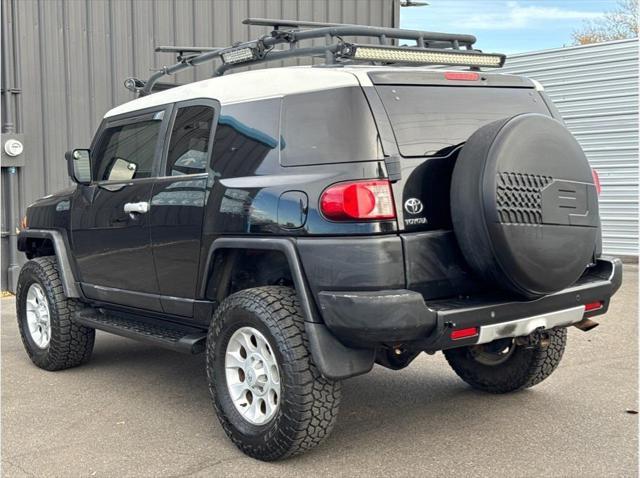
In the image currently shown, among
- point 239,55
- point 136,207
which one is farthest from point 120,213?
point 239,55

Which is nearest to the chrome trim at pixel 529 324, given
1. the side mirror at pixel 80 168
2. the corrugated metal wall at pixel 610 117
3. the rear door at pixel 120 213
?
the rear door at pixel 120 213

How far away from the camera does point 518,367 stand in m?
4.82

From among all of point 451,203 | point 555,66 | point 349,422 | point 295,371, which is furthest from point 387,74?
point 555,66

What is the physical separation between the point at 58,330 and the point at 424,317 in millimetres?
3164

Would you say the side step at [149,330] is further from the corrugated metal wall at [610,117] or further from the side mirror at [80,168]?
the corrugated metal wall at [610,117]

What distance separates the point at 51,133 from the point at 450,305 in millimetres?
7837

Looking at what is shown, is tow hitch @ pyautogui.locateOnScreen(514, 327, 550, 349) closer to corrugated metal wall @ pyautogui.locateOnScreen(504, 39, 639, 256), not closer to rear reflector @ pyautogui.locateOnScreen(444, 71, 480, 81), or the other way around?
rear reflector @ pyautogui.locateOnScreen(444, 71, 480, 81)

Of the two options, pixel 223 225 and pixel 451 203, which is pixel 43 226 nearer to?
pixel 223 225

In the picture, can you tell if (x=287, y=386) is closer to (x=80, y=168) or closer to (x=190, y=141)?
(x=190, y=141)

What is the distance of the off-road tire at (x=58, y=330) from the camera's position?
5.63 meters

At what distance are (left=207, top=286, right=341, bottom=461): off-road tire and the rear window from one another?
0.96m

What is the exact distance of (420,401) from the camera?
4891 mm

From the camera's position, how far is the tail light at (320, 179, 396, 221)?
3.57 meters

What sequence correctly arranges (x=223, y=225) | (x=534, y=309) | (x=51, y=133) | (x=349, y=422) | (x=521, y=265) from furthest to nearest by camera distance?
1. (x=51, y=133)
2. (x=349, y=422)
3. (x=223, y=225)
4. (x=534, y=309)
5. (x=521, y=265)
